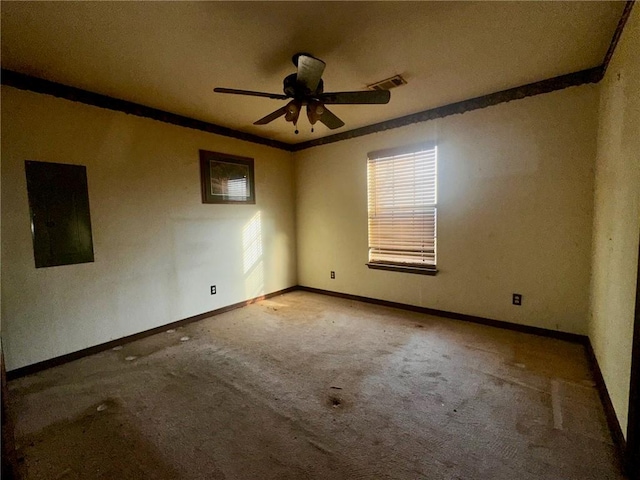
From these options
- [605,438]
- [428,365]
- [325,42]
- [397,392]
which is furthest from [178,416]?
[325,42]

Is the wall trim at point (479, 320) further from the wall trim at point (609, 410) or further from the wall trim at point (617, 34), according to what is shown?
the wall trim at point (617, 34)

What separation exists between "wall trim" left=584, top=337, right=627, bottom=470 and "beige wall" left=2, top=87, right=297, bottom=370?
369 cm

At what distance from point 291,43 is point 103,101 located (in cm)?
202

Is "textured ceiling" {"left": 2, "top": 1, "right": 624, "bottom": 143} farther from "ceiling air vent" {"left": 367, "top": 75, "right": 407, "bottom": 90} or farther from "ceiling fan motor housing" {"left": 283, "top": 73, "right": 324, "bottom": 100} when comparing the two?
"ceiling fan motor housing" {"left": 283, "top": 73, "right": 324, "bottom": 100}

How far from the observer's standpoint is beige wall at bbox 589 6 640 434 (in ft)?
4.93

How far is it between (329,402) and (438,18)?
100 inches

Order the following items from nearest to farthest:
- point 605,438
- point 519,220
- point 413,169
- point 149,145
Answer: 1. point 605,438
2. point 519,220
3. point 149,145
4. point 413,169

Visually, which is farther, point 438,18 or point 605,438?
point 438,18

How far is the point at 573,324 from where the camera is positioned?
269cm

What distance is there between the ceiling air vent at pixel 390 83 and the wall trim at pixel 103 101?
2.06 meters

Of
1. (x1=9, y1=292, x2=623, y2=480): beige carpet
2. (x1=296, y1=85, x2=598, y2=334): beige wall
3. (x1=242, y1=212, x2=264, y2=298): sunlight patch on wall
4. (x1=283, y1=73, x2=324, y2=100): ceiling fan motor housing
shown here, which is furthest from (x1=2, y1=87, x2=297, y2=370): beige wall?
(x1=296, y1=85, x2=598, y2=334): beige wall

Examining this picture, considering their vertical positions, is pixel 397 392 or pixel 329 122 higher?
pixel 329 122

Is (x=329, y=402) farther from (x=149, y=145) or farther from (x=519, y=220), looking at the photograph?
(x=149, y=145)

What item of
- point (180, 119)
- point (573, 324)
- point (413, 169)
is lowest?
point (573, 324)
